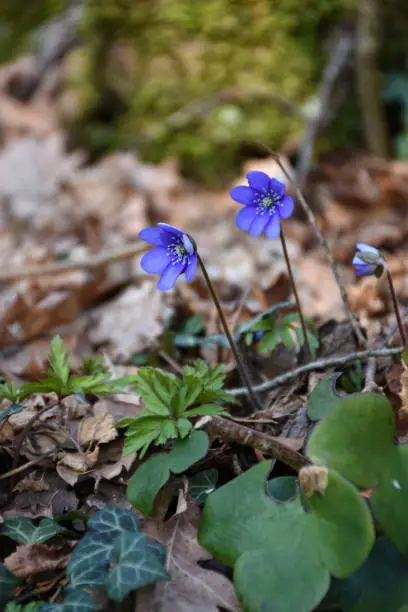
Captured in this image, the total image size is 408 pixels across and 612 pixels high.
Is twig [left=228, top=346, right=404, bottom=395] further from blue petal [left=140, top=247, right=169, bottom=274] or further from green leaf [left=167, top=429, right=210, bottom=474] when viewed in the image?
blue petal [left=140, top=247, right=169, bottom=274]

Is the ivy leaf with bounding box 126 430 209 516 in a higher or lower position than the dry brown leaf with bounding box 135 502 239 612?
higher

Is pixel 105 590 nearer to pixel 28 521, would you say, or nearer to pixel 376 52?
pixel 28 521

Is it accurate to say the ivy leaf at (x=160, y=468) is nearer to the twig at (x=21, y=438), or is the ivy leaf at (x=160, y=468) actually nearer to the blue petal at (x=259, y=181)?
the twig at (x=21, y=438)

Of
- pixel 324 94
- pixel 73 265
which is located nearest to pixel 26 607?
pixel 73 265

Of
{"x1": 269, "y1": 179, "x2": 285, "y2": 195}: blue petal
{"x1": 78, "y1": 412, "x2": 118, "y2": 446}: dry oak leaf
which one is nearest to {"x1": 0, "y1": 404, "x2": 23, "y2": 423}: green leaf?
{"x1": 78, "y1": 412, "x2": 118, "y2": 446}: dry oak leaf

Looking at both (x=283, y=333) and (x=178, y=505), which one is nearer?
(x=178, y=505)

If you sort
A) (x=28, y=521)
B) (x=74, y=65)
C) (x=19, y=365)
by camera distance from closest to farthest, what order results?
(x=28, y=521) < (x=19, y=365) < (x=74, y=65)

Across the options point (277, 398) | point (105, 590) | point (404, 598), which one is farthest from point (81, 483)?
point (404, 598)
